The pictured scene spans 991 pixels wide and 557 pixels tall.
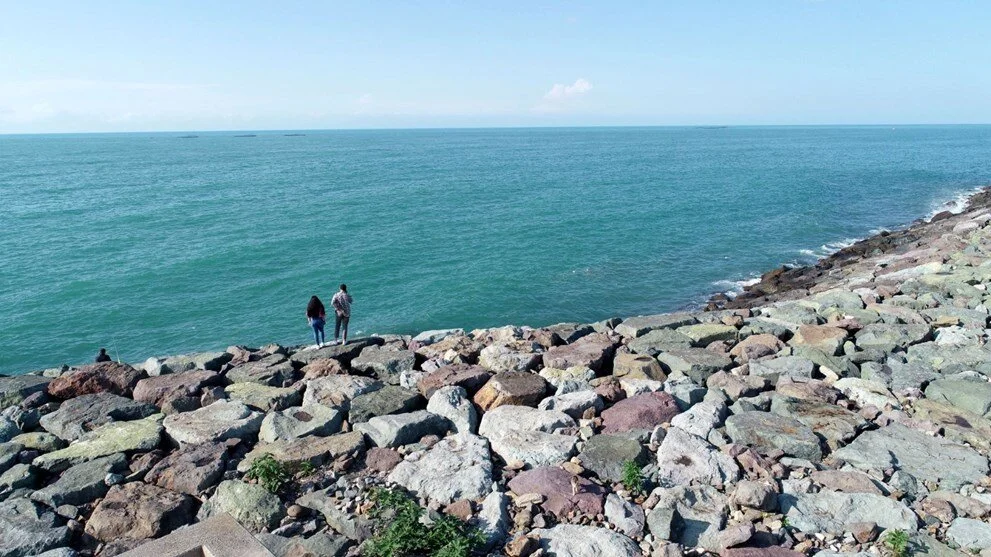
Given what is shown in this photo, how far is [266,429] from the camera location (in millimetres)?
10312

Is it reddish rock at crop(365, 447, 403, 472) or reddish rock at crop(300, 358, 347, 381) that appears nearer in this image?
reddish rock at crop(365, 447, 403, 472)

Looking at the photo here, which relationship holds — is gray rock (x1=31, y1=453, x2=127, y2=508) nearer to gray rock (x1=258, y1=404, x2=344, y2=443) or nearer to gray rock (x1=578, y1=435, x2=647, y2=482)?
gray rock (x1=258, y1=404, x2=344, y2=443)

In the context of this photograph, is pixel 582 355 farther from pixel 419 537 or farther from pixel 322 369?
pixel 419 537

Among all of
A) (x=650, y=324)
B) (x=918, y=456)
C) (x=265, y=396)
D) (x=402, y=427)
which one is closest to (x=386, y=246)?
(x=650, y=324)

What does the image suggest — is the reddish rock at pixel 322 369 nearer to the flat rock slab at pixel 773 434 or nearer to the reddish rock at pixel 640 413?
the reddish rock at pixel 640 413

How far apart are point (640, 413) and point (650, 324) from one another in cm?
581

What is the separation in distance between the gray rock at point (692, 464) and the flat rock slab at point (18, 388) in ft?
37.5

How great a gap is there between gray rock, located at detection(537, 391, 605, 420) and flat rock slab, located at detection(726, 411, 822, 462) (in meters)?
2.10

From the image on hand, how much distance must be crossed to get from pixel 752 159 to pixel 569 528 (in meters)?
108

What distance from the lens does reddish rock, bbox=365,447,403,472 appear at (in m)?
9.30

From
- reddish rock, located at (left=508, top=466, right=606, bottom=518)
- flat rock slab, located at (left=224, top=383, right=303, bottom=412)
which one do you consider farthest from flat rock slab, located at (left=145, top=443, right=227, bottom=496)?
reddish rock, located at (left=508, top=466, right=606, bottom=518)

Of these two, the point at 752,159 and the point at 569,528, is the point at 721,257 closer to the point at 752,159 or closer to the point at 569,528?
the point at 569,528

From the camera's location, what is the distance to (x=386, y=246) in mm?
39719

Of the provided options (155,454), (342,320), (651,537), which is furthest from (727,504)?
(342,320)
